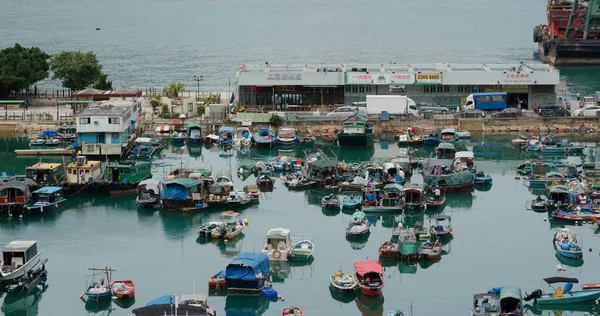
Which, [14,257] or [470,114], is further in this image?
[470,114]

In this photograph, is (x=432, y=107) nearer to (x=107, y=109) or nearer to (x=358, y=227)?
(x=107, y=109)

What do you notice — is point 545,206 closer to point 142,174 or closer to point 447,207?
point 447,207

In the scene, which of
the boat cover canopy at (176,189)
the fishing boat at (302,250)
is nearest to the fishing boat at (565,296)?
the fishing boat at (302,250)

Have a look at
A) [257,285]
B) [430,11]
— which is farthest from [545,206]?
[430,11]

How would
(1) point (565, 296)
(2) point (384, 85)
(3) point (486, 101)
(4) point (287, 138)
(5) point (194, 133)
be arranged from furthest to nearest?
(2) point (384, 85), (3) point (486, 101), (5) point (194, 133), (4) point (287, 138), (1) point (565, 296)

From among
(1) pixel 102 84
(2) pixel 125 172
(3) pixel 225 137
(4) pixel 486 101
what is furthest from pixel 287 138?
(1) pixel 102 84

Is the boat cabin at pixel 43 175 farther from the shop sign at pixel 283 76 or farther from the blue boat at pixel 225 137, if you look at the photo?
the shop sign at pixel 283 76

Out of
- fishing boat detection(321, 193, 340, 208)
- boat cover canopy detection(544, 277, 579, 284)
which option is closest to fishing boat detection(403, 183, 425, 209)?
fishing boat detection(321, 193, 340, 208)
